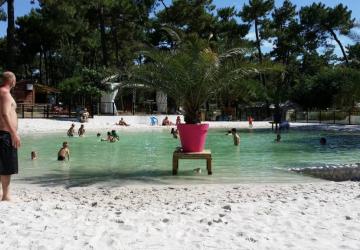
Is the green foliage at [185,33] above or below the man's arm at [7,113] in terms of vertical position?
above

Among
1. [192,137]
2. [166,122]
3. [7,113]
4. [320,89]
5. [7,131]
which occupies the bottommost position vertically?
[192,137]

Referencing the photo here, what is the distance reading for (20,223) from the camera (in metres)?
5.57

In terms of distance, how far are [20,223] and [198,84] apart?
7.27m

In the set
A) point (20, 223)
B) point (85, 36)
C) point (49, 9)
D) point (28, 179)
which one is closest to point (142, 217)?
point (20, 223)

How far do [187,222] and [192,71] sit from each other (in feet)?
21.5

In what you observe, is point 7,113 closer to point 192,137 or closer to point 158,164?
Answer: point 192,137

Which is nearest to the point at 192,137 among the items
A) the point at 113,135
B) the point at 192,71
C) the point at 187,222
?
the point at 192,71

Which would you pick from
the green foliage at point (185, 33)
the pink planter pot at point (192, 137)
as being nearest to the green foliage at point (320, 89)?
the green foliage at point (185, 33)

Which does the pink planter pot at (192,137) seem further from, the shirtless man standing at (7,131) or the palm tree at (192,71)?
the shirtless man standing at (7,131)

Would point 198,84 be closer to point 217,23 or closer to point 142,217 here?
point 142,217

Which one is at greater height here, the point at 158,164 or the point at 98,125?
the point at 98,125

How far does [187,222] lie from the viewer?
5828 millimetres

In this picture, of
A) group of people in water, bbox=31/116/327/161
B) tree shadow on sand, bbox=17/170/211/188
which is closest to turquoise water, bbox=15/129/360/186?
tree shadow on sand, bbox=17/170/211/188

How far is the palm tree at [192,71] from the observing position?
1169 cm
